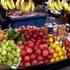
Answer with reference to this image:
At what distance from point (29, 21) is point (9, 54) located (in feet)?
6.80

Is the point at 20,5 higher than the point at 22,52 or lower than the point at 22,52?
higher

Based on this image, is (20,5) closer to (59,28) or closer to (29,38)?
(29,38)

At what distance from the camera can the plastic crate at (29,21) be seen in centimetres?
494

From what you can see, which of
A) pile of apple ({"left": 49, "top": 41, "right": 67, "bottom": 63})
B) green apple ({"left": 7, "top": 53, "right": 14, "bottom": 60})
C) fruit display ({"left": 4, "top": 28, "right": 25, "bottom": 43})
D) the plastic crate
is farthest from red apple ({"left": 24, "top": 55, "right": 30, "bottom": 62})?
the plastic crate

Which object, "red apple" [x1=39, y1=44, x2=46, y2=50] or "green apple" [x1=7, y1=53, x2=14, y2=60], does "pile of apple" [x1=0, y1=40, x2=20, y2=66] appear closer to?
"green apple" [x1=7, y1=53, x2=14, y2=60]

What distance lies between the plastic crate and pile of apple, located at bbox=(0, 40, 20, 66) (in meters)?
1.80

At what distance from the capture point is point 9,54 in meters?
3.03

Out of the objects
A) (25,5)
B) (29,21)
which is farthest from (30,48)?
(29,21)

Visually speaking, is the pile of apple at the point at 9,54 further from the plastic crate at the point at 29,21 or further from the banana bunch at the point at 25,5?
the plastic crate at the point at 29,21

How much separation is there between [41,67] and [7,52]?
533mm

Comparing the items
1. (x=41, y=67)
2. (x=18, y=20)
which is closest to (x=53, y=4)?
(x=41, y=67)

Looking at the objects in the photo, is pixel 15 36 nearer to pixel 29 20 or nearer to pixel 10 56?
pixel 10 56

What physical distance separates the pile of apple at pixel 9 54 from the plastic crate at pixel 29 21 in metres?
1.80

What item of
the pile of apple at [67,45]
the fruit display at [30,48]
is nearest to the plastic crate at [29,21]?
the fruit display at [30,48]
